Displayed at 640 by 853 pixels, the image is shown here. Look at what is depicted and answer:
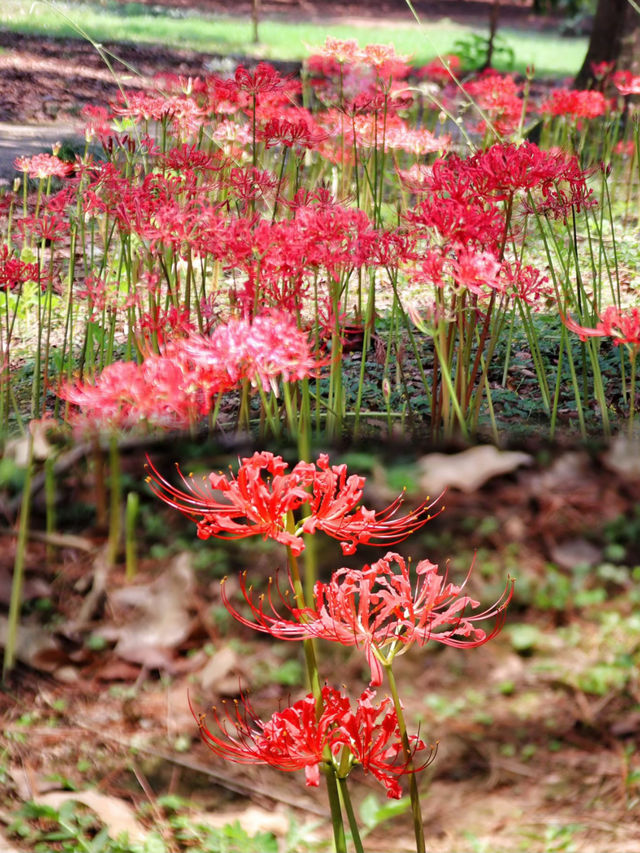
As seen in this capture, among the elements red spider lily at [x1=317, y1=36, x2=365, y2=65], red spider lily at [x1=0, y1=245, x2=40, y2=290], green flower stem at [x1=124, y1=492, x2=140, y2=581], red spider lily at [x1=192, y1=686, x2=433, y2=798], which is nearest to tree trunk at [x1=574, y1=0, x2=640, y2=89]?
red spider lily at [x1=317, y1=36, x2=365, y2=65]

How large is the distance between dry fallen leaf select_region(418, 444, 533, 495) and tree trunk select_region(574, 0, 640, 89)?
29.7 inches

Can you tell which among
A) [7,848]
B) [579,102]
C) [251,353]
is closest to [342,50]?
[251,353]

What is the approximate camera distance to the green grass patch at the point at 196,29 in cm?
106

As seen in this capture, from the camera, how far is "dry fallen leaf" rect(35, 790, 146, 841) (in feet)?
4.10

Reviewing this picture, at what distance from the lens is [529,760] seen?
1.56 m

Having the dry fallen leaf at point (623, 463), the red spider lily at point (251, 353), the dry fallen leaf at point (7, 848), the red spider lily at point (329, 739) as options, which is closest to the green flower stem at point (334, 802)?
the red spider lily at point (329, 739)

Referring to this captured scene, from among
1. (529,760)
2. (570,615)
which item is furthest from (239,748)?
(570,615)

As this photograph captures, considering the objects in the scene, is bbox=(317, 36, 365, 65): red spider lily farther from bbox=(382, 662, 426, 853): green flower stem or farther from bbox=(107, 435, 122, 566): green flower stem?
bbox=(382, 662, 426, 853): green flower stem

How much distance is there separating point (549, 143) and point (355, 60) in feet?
3.99

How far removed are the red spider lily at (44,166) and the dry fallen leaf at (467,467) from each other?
0.79 m

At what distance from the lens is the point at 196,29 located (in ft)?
3.70

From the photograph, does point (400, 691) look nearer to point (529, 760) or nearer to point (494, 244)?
point (529, 760)

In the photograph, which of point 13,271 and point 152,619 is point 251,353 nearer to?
point 13,271

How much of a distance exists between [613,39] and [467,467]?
0.85 metres
